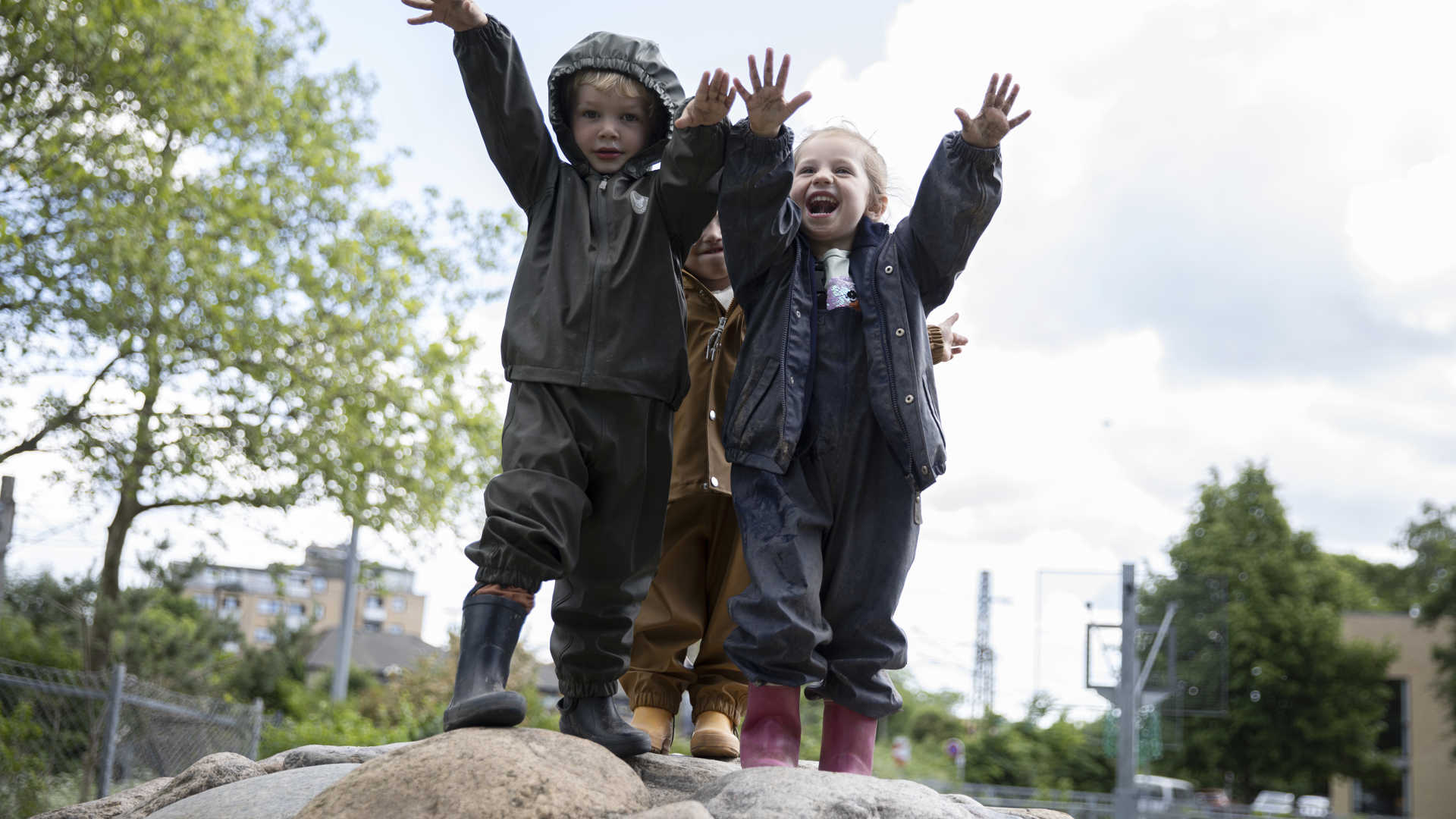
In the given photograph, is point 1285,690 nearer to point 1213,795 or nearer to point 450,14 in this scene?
point 1213,795

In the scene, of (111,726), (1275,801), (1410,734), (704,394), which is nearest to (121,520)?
(111,726)

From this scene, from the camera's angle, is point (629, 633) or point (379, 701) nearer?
Answer: point (629, 633)

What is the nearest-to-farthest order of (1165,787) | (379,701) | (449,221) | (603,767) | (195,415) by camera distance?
1. (603,767)
2. (195,415)
3. (449,221)
4. (379,701)
5. (1165,787)

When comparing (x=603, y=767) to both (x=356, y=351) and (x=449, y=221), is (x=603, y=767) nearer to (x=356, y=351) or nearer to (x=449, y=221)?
(x=356, y=351)

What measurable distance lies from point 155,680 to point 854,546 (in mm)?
15243

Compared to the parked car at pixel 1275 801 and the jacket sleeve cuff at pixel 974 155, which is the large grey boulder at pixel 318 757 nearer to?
the jacket sleeve cuff at pixel 974 155

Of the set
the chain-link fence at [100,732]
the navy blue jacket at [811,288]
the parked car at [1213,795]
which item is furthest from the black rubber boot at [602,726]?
the parked car at [1213,795]

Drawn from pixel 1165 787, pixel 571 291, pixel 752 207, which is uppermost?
pixel 752 207

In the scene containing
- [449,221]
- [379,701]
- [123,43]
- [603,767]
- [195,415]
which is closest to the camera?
[603,767]

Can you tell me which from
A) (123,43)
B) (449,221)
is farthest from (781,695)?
(449,221)

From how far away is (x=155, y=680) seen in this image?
1595 centimetres

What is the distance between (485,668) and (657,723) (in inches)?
47.8

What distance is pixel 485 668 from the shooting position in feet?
9.90

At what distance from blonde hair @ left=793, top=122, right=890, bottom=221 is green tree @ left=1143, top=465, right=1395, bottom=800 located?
96.7 ft
